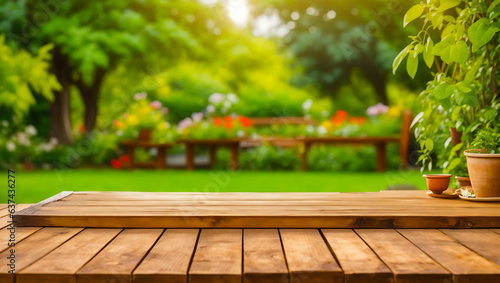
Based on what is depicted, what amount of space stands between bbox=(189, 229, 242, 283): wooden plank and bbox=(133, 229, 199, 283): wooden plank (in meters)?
0.03

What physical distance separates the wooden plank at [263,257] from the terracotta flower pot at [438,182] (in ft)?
3.98

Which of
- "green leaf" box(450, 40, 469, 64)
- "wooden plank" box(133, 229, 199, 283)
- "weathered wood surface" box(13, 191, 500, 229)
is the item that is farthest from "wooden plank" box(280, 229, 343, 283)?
"green leaf" box(450, 40, 469, 64)

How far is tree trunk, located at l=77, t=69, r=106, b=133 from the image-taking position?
1378 cm

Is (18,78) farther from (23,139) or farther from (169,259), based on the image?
(169,259)

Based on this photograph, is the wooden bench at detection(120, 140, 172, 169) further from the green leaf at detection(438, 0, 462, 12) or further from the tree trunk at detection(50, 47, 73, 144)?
the green leaf at detection(438, 0, 462, 12)

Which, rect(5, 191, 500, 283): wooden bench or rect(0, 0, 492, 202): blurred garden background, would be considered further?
rect(0, 0, 492, 202): blurred garden background

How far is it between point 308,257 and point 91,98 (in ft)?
42.6

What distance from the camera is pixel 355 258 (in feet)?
6.49

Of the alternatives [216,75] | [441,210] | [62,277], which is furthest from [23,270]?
[216,75]

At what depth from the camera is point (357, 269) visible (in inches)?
72.2

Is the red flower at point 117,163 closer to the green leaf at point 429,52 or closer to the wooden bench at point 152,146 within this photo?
the wooden bench at point 152,146

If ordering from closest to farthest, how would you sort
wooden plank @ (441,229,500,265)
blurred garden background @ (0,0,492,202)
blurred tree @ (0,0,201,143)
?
1. wooden plank @ (441,229,500,265)
2. blurred garden background @ (0,0,492,202)
3. blurred tree @ (0,0,201,143)

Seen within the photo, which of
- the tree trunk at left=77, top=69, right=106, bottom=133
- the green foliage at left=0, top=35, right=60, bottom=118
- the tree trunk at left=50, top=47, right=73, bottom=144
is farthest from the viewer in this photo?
the tree trunk at left=77, top=69, right=106, bottom=133

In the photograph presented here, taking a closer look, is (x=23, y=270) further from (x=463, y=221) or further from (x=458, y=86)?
(x=458, y=86)
